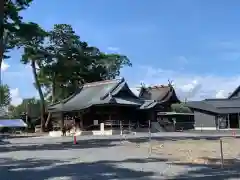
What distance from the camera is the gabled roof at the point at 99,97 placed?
47.1 m

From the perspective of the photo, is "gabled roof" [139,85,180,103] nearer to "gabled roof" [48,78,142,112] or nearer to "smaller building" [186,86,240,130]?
"smaller building" [186,86,240,130]

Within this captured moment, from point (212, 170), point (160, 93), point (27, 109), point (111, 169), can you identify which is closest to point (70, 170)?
point (111, 169)

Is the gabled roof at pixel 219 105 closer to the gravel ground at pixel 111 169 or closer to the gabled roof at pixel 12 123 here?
the gabled roof at pixel 12 123

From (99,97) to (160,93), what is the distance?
1761 cm

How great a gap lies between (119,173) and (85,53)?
4702 centimetres

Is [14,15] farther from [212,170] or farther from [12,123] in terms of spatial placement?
[12,123]

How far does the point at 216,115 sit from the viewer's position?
53.8m

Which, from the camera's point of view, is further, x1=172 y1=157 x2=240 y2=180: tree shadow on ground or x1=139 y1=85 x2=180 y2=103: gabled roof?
x1=139 y1=85 x2=180 y2=103: gabled roof

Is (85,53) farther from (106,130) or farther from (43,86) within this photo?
(106,130)

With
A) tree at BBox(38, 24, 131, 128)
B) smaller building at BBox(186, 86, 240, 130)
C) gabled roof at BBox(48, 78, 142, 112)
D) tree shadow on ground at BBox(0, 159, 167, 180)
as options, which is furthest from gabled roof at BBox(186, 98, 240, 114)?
tree shadow on ground at BBox(0, 159, 167, 180)

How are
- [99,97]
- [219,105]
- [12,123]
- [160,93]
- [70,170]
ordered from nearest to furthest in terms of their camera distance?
[70,170] < [99,97] < [219,105] < [12,123] < [160,93]

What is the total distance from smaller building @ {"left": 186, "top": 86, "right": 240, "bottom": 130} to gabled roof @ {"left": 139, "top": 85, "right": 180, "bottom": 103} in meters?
5.03

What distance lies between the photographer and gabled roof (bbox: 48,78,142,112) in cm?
4709

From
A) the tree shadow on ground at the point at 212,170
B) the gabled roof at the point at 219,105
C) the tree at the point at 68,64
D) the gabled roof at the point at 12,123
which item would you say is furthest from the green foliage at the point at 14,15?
the gabled roof at the point at 12,123
